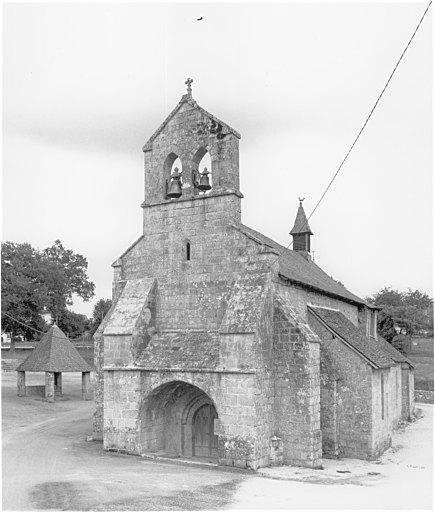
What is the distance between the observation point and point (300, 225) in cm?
3775

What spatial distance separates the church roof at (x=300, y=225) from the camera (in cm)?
3719

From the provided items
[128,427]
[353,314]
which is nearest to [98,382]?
[128,427]

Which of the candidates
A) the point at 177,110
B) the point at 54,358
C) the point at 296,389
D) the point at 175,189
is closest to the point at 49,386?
the point at 54,358

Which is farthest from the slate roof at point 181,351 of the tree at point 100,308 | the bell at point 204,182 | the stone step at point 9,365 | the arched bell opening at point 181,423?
the tree at point 100,308

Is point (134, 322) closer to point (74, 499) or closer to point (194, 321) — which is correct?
point (194, 321)

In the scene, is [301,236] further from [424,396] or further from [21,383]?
[21,383]

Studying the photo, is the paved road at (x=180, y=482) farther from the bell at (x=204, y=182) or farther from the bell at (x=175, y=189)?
the bell at (x=204, y=182)

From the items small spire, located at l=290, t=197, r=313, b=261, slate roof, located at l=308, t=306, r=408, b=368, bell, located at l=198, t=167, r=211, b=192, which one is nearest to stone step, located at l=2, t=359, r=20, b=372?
small spire, located at l=290, t=197, r=313, b=261

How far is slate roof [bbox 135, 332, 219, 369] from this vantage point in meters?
18.6

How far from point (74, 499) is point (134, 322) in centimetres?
723

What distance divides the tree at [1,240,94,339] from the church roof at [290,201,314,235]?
1213 inches

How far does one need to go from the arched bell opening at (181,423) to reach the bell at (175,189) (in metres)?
6.54

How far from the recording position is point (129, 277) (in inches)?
844

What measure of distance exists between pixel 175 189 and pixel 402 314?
6427 cm
